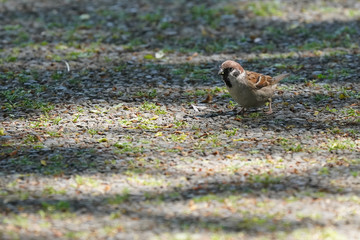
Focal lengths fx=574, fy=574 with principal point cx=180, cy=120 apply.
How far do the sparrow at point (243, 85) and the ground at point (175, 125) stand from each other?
0.83 ft

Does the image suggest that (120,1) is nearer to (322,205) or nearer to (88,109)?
(88,109)

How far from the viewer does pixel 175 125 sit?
682 cm

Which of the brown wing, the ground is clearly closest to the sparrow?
the brown wing

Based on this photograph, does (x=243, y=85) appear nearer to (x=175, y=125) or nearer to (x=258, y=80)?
(x=258, y=80)

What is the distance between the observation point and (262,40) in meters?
10.3

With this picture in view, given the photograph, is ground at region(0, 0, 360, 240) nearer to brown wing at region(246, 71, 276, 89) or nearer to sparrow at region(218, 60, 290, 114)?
sparrow at region(218, 60, 290, 114)

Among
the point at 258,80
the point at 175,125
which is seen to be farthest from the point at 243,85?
the point at 175,125

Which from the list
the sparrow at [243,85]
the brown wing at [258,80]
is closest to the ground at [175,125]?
the sparrow at [243,85]

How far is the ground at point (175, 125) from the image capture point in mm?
4598

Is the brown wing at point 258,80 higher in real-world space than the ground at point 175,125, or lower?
higher

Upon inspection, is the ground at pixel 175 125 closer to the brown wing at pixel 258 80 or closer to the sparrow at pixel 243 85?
the sparrow at pixel 243 85

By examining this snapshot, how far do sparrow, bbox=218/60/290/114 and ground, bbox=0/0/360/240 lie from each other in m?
0.25

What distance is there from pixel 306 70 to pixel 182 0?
476 centimetres

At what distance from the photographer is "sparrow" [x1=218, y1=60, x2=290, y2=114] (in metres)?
6.81
